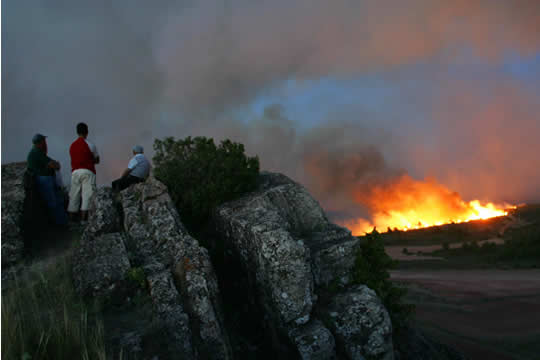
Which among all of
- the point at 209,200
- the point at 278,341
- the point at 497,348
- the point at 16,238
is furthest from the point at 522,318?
the point at 16,238

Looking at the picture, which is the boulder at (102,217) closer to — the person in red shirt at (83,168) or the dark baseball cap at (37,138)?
the person in red shirt at (83,168)

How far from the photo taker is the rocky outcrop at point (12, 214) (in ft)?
41.7

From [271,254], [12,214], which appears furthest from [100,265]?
[12,214]

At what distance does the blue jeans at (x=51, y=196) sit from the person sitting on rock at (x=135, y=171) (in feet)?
11.1

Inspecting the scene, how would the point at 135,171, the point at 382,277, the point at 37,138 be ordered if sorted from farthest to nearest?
the point at 37,138
the point at 135,171
the point at 382,277

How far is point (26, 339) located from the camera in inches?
228

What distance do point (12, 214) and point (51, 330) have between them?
9.55 meters

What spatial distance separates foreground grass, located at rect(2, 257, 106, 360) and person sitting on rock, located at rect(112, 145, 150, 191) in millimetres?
5620

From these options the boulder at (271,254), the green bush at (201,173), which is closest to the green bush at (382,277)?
the boulder at (271,254)

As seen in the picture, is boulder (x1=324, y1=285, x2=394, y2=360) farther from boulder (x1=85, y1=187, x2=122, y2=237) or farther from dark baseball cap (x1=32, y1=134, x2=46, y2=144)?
dark baseball cap (x1=32, y1=134, x2=46, y2=144)

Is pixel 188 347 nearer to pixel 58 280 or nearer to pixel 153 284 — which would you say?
pixel 153 284

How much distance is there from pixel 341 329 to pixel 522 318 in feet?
61.0

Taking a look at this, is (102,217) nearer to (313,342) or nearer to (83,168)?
(83,168)

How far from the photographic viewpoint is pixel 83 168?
14688 millimetres
